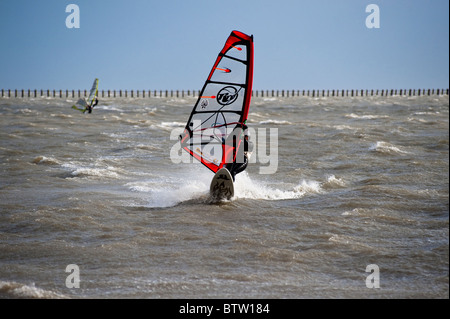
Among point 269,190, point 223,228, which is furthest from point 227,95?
point 223,228

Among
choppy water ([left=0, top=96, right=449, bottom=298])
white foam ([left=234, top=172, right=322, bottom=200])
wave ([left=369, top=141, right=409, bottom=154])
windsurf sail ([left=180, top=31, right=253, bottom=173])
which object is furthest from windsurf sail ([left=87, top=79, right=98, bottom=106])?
windsurf sail ([left=180, top=31, right=253, bottom=173])

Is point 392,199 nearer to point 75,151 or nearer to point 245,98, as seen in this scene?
point 245,98

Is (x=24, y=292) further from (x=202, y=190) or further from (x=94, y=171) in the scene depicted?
(x=94, y=171)

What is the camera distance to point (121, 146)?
18.1 meters

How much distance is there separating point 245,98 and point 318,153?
720cm

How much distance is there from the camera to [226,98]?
1000cm

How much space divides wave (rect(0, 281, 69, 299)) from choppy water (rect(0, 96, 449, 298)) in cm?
1

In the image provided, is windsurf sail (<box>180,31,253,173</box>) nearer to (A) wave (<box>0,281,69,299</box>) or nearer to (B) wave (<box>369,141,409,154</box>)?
(A) wave (<box>0,281,69,299</box>)

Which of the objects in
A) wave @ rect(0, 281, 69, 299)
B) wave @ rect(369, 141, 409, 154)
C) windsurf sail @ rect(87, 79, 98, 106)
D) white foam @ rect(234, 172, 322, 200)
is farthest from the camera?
windsurf sail @ rect(87, 79, 98, 106)

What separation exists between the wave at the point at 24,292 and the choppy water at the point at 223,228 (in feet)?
0.04

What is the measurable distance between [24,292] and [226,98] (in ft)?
18.9

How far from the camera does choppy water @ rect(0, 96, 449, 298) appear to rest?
5457 mm

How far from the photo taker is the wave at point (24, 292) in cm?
509
